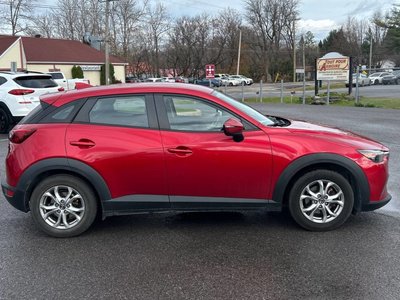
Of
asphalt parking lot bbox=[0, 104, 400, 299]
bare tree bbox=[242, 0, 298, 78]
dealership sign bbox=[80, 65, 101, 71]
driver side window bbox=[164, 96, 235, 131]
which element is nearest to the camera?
asphalt parking lot bbox=[0, 104, 400, 299]

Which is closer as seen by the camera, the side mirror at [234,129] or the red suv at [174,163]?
the side mirror at [234,129]

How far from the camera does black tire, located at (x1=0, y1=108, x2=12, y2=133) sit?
12.2 m

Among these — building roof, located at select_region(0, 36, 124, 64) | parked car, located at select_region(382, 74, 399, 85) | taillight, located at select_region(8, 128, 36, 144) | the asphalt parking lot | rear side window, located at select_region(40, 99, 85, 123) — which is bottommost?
the asphalt parking lot

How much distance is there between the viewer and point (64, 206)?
4.43 metres

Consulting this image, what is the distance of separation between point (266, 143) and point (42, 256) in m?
2.40

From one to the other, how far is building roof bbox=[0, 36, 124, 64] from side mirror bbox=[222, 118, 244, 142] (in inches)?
1583

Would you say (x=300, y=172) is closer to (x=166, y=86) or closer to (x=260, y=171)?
(x=260, y=171)

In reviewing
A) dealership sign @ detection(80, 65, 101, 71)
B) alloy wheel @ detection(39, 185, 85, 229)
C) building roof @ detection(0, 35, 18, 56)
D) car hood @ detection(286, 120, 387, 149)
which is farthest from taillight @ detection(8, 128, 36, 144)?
dealership sign @ detection(80, 65, 101, 71)

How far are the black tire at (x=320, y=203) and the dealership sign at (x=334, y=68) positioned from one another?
1863 centimetres

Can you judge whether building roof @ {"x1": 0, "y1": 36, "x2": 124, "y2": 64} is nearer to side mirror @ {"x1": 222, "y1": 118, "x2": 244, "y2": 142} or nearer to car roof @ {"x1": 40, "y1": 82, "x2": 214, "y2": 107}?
car roof @ {"x1": 40, "y1": 82, "x2": 214, "y2": 107}

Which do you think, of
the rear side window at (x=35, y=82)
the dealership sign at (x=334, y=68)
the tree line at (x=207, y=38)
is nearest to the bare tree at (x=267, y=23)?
the tree line at (x=207, y=38)

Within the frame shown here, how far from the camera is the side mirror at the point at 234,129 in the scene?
420 cm

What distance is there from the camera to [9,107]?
11930 mm

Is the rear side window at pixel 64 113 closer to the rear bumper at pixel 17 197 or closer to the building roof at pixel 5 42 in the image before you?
the rear bumper at pixel 17 197
